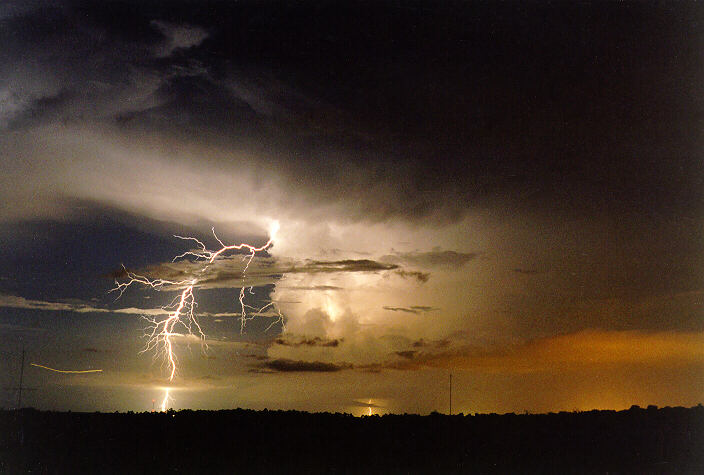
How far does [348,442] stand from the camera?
21.9 m

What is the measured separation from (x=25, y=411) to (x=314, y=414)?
38.1ft

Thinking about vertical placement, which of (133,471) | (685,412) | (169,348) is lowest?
(133,471)

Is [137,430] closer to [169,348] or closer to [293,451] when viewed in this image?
[169,348]

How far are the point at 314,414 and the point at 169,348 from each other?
6.89 m

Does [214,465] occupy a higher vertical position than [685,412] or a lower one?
lower

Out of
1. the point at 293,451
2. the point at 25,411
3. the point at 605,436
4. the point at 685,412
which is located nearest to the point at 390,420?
the point at 293,451

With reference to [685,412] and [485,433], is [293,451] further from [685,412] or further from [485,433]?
[685,412]

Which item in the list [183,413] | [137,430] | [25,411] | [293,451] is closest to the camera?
[293,451]

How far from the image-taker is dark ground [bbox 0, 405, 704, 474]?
62.4 ft

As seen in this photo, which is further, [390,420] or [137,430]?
[390,420]

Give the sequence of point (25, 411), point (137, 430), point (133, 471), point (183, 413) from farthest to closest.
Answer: point (25, 411), point (183, 413), point (137, 430), point (133, 471)

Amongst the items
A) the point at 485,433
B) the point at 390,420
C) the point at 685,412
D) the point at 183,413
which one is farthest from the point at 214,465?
the point at 685,412

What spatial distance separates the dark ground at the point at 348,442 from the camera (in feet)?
62.4

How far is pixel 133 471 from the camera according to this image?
18.1m
